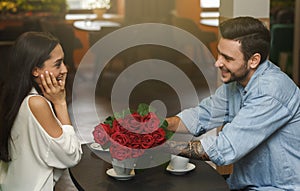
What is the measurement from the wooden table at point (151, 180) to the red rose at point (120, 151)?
126 millimetres

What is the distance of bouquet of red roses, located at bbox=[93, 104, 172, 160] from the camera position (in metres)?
1.92

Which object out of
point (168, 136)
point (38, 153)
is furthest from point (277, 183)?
point (38, 153)

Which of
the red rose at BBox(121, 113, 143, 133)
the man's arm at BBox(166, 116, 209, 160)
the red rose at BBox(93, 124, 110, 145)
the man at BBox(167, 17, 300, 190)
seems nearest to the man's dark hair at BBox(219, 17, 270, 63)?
the man at BBox(167, 17, 300, 190)

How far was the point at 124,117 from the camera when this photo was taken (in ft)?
6.56

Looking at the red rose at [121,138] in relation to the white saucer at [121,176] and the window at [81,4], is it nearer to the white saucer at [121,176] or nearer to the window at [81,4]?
the white saucer at [121,176]

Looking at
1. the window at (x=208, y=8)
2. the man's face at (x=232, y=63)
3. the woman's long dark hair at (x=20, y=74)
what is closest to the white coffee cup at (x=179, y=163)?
the man's face at (x=232, y=63)

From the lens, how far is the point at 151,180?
2.05 meters

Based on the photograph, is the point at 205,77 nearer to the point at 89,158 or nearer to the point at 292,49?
the point at 292,49

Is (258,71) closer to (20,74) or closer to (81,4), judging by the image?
(20,74)

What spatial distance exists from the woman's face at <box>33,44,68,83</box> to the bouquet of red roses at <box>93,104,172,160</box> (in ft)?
1.04

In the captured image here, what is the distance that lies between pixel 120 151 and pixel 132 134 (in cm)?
8

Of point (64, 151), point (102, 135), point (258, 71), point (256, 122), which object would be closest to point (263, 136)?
point (256, 122)

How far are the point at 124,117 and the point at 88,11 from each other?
7.08 m

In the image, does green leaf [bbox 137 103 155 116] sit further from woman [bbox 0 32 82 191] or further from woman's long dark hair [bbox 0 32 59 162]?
woman's long dark hair [bbox 0 32 59 162]
